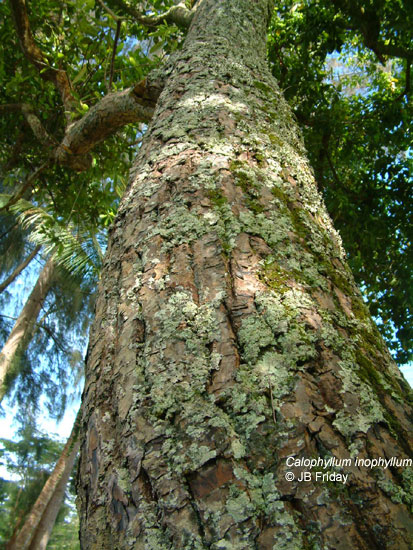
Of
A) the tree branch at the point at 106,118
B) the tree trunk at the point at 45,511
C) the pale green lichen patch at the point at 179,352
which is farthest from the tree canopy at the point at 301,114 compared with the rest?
the tree trunk at the point at 45,511

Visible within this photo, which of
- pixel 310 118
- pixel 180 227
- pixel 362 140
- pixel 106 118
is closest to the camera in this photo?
pixel 180 227

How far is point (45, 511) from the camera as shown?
24.7ft

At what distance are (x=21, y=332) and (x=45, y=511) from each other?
11.7ft

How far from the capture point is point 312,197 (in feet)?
3.79

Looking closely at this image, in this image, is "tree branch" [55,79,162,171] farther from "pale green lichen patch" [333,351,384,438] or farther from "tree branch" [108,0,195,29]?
"pale green lichen patch" [333,351,384,438]

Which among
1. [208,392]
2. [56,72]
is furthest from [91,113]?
[208,392]

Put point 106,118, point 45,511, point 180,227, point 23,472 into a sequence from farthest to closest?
point 23,472, point 45,511, point 106,118, point 180,227

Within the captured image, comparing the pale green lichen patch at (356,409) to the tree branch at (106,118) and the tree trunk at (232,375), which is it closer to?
the tree trunk at (232,375)

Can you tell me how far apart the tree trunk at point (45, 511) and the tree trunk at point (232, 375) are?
283 inches

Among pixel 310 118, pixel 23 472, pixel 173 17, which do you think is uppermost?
pixel 173 17

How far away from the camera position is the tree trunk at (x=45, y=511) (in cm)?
716

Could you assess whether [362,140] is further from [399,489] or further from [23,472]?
[23,472]

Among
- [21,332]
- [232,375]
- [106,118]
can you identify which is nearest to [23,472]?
[21,332]

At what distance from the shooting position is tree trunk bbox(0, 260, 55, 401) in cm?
678
